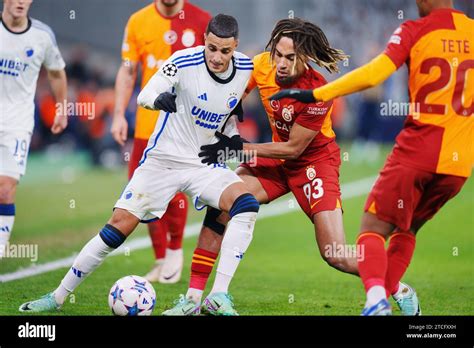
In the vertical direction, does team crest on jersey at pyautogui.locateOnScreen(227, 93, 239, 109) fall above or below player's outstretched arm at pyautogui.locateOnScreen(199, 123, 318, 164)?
above

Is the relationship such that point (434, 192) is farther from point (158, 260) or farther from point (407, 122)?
point (158, 260)

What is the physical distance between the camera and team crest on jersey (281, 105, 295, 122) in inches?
324

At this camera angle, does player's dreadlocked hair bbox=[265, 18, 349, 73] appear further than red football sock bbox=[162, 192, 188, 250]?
No

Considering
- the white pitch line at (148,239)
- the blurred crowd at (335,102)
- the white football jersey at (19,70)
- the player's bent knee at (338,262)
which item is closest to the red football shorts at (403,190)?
the player's bent knee at (338,262)

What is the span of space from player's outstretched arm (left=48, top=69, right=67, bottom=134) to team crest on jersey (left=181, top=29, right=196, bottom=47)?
1.30 meters

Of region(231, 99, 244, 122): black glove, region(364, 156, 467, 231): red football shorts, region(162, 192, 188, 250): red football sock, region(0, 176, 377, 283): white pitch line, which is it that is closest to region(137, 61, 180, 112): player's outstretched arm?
region(231, 99, 244, 122): black glove

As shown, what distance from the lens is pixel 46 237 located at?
45.3ft

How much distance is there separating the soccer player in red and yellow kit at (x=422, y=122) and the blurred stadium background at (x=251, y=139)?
1.64 meters

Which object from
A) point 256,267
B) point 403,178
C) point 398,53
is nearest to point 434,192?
point 403,178

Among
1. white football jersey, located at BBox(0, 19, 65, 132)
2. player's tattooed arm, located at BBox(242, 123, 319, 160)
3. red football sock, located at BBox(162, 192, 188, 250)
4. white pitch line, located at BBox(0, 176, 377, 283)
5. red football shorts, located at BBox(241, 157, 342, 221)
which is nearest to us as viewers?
player's tattooed arm, located at BBox(242, 123, 319, 160)

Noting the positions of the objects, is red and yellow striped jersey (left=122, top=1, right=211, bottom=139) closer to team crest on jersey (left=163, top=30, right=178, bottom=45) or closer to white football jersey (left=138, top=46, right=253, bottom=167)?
team crest on jersey (left=163, top=30, right=178, bottom=45)

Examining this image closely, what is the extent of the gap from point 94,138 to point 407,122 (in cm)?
1738

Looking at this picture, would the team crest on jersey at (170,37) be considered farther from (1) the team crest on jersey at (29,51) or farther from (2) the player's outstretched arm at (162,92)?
(2) the player's outstretched arm at (162,92)

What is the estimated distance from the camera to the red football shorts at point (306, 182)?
8.35 meters
